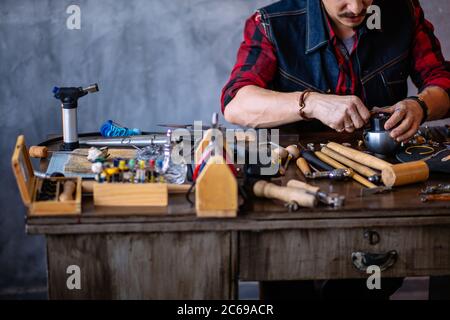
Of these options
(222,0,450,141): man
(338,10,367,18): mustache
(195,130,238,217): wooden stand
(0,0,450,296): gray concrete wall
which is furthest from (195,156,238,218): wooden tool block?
(0,0,450,296): gray concrete wall

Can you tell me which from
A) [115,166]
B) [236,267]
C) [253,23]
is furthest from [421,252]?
[253,23]

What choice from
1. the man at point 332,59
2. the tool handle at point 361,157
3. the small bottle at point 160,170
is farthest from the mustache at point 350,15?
the small bottle at point 160,170

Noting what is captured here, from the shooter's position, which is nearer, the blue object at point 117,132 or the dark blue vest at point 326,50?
the blue object at point 117,132

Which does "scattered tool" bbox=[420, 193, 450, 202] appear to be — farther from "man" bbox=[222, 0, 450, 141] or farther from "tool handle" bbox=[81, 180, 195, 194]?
"man" bbox=[222, 0, 450, 141]

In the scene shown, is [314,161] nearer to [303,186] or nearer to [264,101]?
[303,186]

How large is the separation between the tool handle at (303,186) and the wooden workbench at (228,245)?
2.2 inches

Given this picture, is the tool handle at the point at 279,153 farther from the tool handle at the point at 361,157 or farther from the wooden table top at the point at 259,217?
the wooden table top at the point at 259,217

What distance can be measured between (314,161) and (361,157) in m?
0.14

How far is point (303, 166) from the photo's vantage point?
200 centimetres

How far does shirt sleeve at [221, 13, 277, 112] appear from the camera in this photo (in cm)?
258

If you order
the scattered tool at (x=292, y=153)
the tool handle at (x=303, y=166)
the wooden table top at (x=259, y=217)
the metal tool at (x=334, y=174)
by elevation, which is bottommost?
→ the wooden table top at (x=259, y=217)

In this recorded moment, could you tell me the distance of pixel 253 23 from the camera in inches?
106

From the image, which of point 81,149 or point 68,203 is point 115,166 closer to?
point 68,203

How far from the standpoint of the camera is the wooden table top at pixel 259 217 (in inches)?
64.2
